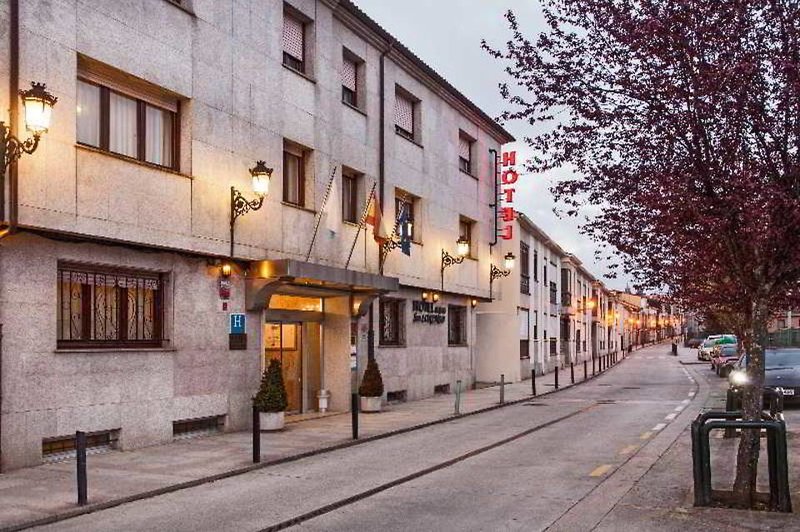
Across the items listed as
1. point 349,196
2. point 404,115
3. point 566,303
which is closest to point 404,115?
point 404,115

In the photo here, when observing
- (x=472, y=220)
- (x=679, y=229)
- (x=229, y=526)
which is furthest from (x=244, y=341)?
(x=472, y=220)

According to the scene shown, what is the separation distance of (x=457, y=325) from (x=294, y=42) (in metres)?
13.9

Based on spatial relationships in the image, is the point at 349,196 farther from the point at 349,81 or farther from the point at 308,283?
the point at 308,283

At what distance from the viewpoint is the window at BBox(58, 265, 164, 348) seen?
13.4 metres

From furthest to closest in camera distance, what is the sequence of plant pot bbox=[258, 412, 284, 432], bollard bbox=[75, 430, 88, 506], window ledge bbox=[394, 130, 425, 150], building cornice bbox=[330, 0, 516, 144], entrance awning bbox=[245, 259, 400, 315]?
window ledge bbox=[394, 130, 425, 150], building cornice bbox=[330, 0, 516, 144], entrance awning bbox=[245, 259, 400, 315], plant pot bbox=[258, 412, 284, 432], bollard bbox=[75, 430, 88, 506]

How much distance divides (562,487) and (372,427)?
7313 mm

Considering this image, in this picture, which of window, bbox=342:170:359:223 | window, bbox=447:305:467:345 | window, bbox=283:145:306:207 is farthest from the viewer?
window, bbox=447:305:467:345

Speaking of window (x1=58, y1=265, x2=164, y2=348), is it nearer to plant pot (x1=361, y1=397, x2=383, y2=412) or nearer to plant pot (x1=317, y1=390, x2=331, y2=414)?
plant pot (x1=317, y1=390, x2=331, y2=414)

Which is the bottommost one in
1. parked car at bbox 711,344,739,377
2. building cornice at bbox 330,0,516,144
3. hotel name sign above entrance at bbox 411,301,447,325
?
parked car at bbox 711,344,739,377

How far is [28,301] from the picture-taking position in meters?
12.4

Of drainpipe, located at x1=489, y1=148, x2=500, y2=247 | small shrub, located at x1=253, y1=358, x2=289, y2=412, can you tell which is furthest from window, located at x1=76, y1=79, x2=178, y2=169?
drainpipe, located at x1=489, y1=148, x2=500, y2=247

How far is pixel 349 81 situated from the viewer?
2234cm

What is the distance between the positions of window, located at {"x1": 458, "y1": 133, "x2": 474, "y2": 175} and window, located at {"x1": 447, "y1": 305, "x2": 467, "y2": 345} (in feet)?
16.6

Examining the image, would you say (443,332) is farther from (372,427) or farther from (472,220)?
(372,427)
